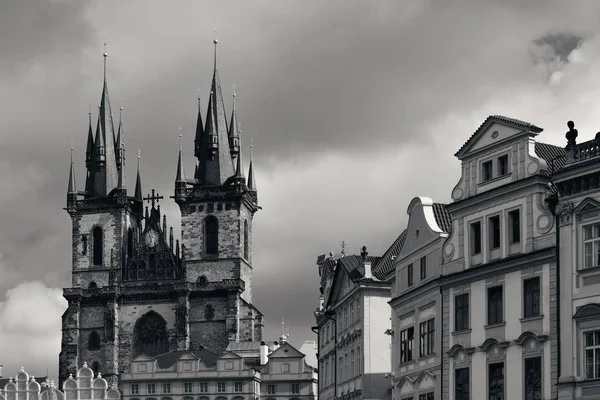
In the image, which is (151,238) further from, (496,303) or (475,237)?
(496,303)

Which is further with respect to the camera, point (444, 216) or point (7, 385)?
point (7, 385)

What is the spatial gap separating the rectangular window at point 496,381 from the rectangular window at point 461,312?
7.76 feet

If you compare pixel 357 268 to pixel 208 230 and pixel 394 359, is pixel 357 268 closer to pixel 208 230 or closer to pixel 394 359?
pixel 394 359

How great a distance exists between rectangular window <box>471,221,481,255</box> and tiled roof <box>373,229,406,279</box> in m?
16.0

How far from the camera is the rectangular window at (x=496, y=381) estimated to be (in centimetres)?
5022

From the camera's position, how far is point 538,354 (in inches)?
1891

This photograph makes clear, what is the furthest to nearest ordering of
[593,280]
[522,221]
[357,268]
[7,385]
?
[7,385] < [357,268] < [522,221] < [593,280]

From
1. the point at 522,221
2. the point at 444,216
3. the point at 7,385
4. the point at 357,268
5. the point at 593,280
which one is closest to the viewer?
the point at 593,280

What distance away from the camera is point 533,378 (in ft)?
159

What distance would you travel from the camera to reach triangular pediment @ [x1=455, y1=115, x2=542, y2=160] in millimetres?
50375

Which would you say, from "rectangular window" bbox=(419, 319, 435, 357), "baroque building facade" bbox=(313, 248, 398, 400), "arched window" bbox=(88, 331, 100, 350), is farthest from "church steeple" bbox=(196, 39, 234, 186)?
"rectangular window" bbox=(419, 319, 435, 357)

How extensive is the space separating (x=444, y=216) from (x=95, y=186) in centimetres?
10125

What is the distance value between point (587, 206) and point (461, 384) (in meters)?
9.89

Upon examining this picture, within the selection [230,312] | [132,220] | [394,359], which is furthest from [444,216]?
[132,220]
